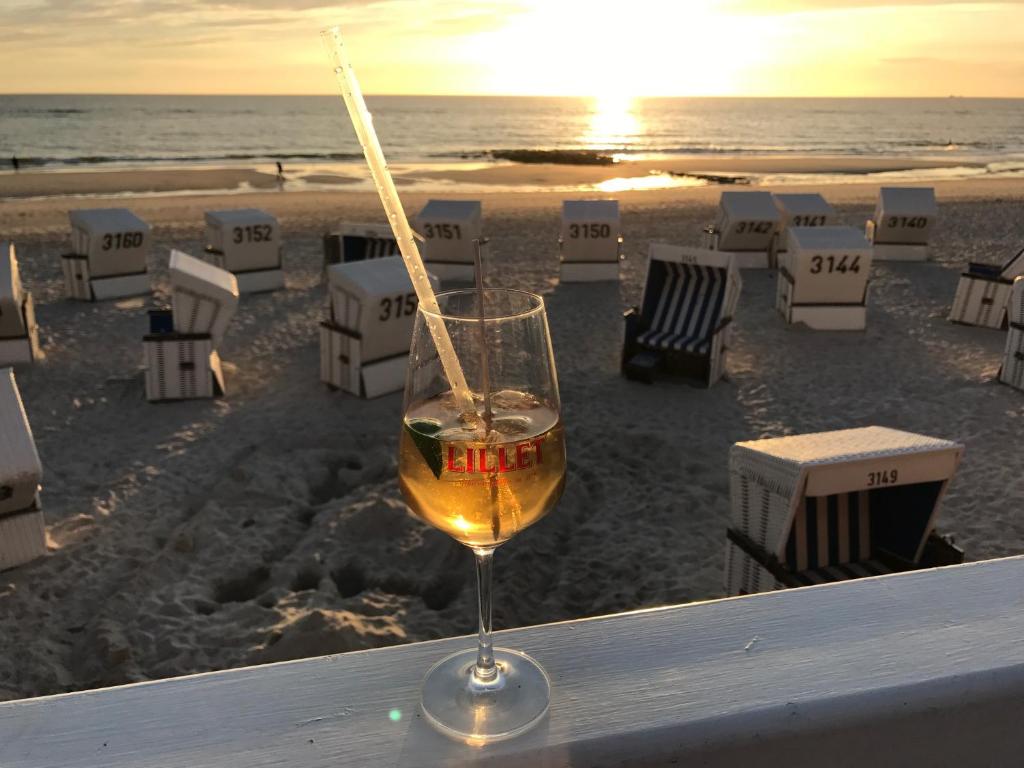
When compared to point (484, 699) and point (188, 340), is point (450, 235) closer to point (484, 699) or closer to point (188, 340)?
point (188, 340)

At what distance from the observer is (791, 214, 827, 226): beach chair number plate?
1608 cm

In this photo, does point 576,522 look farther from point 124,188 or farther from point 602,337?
point 124,188

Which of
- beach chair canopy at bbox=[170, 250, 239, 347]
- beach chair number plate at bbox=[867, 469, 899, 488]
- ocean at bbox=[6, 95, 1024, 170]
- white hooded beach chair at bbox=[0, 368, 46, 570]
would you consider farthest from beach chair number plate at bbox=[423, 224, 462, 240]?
ocean at bbox=[6, 95, 1024, 170]

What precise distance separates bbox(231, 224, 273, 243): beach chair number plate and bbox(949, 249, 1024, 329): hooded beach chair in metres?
11.5

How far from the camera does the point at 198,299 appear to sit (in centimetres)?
873

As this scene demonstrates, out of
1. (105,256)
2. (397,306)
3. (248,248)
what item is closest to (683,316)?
(397,306)

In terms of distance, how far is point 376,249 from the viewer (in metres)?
12.6

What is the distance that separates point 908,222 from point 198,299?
14.4 meters

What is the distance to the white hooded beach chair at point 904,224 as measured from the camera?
53.7ft

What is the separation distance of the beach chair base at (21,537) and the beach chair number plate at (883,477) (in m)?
5.56

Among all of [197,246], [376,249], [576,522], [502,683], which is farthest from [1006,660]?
[197,246]

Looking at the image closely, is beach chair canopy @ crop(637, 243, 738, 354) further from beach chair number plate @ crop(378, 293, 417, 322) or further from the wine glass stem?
the wine glass stem

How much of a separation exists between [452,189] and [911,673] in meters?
37.3

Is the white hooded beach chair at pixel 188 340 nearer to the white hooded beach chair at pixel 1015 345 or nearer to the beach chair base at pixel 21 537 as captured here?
the beach chair base at pixel 21 537
